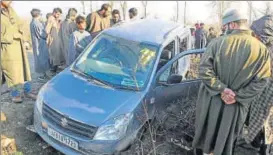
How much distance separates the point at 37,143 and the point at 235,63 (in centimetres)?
305

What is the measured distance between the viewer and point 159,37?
550 cm

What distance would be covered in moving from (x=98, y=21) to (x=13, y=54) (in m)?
2.54

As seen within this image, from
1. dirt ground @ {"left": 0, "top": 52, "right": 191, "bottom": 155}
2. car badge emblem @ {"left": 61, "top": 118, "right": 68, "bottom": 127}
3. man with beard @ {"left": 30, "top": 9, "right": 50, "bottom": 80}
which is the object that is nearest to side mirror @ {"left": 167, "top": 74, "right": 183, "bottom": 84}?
dirt ground @ {"left": 0, "top": 52, "right": 191, "bottom": 155}

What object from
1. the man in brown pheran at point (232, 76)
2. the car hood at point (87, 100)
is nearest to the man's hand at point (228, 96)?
the man in brown pheran at point (232, 76)

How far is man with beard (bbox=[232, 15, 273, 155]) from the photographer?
4.13m

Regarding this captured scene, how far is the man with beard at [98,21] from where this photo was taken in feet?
26.0

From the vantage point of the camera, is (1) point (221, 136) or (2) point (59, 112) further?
(2) point (59, 112)

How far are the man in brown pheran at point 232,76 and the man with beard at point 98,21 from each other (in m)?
4.48

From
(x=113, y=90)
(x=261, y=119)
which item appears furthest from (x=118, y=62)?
(x=261, y=119)

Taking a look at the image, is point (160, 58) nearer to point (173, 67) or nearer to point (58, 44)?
point (173, 67)

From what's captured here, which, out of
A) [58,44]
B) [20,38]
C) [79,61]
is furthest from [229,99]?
[58,44]

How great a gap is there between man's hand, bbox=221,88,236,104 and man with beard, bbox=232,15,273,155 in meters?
0.48

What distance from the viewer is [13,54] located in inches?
234

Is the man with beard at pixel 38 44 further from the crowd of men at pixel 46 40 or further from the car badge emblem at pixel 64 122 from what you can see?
the car badge emblem at pixel 64 122
